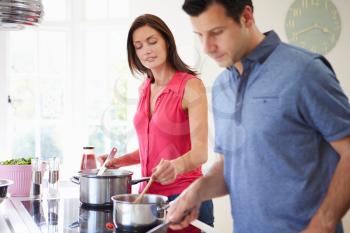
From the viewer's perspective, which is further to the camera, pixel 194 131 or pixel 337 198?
pixel 194 131

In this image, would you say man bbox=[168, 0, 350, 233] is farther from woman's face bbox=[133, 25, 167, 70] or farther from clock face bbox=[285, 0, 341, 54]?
clock face bbox=[285, 0, 341, 54]

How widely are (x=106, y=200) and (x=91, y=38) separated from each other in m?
2.59

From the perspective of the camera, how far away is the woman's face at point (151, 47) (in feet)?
7.07

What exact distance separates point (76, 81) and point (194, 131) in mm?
2400

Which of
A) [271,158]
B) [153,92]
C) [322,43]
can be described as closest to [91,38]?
[322,43]

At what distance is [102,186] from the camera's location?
183 cm

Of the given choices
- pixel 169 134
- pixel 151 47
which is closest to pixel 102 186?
pixel 169 134

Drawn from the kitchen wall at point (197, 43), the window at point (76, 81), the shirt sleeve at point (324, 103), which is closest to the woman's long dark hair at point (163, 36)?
the shirt sleeve at point (324, 103)

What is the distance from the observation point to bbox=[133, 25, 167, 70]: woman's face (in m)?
2.16

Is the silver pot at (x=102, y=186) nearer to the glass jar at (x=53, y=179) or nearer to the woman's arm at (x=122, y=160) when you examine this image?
the woman's arm at (x=122, y=160)

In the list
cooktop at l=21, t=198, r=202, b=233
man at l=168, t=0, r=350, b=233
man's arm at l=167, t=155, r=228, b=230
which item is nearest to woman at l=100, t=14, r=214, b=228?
cooktop at l=21, t=198, r=202, b=233

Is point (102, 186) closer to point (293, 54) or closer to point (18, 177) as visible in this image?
point (18, 177)

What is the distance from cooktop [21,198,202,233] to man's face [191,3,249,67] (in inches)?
20.2

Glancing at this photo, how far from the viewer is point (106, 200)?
184 cm
